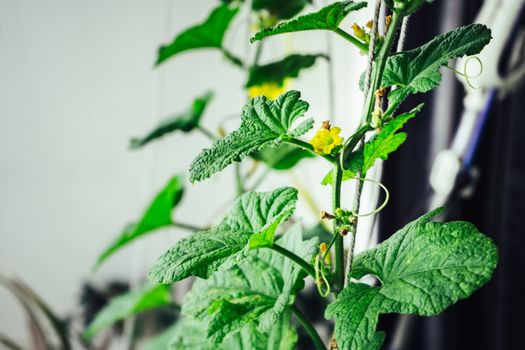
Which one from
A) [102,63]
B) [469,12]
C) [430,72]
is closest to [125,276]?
[102,63]

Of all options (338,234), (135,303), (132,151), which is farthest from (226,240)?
(132,151)

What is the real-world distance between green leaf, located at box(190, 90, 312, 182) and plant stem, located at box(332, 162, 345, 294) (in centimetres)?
4

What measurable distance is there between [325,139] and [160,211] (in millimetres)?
540

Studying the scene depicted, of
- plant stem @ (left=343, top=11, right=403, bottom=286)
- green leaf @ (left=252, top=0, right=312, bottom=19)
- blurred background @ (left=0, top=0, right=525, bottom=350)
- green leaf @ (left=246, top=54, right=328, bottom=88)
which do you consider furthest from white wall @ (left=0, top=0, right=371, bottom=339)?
plant stem @ (left=343, top=11, right=403, bottom=286)

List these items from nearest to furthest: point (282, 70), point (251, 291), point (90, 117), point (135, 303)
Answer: point (251, 291)
point (282, 70)
point (135, 303)
point (90, 117)

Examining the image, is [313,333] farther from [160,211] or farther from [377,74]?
[160,211]

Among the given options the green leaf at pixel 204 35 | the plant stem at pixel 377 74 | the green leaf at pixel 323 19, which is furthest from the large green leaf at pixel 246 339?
the green leaf at pixel 204 35

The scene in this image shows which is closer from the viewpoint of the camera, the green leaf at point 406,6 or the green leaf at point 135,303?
the green leaf at point 406,6

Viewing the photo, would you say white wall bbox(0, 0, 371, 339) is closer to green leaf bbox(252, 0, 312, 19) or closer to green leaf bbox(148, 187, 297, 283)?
green leaf bbox(252, 0, 312, 19)

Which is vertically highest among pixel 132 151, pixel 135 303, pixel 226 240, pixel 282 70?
pixel 282 70

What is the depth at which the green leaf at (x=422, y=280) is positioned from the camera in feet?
1.01

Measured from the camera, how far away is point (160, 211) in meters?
0.86

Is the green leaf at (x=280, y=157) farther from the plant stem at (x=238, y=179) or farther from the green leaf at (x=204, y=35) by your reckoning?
the green leaf at (x=204, y=35)

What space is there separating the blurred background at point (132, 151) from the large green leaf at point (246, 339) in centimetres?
67
